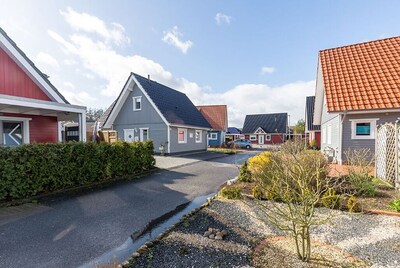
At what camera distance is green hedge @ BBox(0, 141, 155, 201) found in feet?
18.6

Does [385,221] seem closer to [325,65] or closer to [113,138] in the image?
[325,65]

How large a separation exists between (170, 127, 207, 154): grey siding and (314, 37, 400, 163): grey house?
1153 centimetres

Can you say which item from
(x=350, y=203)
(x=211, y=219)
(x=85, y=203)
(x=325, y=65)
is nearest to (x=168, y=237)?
(x=211, y=219)

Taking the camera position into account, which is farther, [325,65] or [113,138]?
[113,138]

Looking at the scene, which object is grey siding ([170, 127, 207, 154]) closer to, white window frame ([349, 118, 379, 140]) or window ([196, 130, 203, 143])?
window ([196, 130, 203, 143])

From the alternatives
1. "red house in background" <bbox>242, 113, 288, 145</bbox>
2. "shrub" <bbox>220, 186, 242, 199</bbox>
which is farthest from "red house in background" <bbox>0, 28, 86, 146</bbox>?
"red house in background" <bbox>242, 113, 288, 145</bbox>

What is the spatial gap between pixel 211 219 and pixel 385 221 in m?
3.44

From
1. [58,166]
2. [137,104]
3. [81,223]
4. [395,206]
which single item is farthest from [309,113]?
[81,223]

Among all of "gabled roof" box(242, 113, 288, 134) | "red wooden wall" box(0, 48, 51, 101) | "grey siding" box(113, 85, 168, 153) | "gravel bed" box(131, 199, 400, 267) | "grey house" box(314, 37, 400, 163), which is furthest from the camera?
"gabled roof" box(242, 113, 288, 134)

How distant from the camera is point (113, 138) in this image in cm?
1500

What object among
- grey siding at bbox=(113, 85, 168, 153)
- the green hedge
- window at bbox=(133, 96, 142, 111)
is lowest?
the green hedge

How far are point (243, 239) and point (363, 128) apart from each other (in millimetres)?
10308

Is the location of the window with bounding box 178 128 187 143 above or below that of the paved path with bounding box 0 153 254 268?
above

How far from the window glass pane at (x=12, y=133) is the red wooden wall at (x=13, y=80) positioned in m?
1.31
